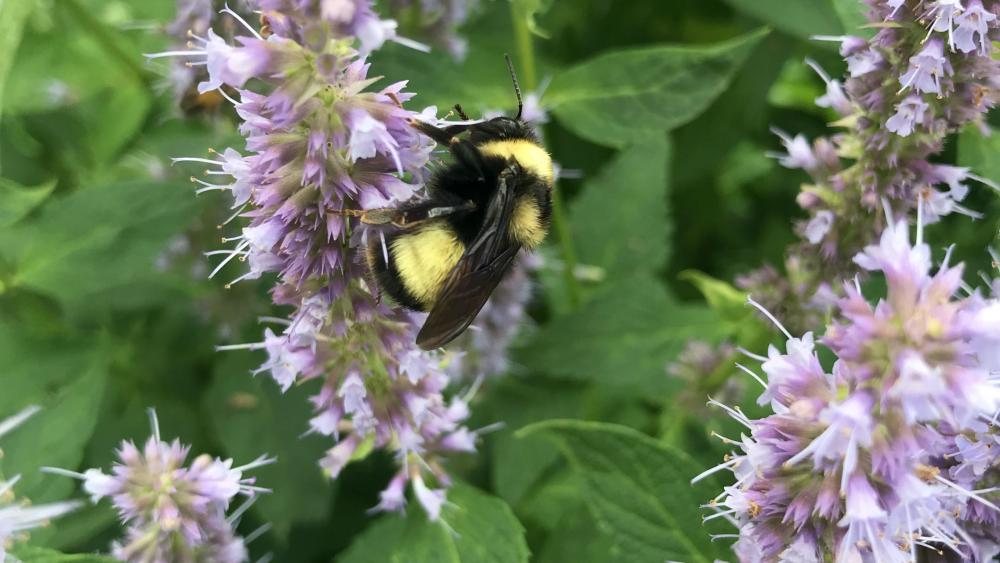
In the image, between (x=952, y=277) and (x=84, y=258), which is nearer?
(x=952, y=277)

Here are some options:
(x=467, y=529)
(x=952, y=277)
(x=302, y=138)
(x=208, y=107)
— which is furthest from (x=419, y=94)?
(x=952, y=277)

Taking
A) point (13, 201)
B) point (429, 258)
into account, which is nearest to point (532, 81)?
point (429, 258)

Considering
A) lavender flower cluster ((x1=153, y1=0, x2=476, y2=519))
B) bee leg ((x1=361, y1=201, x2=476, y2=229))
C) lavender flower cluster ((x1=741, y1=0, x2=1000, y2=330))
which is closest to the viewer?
lavender flower cluster ((x1=153, y1=0, x2=476, y2=519))

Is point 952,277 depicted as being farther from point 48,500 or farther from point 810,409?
point 48,500

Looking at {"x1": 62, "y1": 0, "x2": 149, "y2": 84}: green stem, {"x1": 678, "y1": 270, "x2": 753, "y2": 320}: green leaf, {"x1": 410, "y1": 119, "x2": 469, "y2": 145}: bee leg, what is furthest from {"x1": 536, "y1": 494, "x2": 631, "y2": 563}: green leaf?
{"x1": 62, "y1": 0, "x2": 149, "y2": 84}: green stem

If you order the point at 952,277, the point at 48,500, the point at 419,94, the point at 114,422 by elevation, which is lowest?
the point at 114,422

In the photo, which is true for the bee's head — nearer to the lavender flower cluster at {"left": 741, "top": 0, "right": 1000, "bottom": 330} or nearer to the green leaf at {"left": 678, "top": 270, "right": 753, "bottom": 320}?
the lavender flower cluster at {"left": 741, "top": 0, "right": 1000, "bottom": 330}
